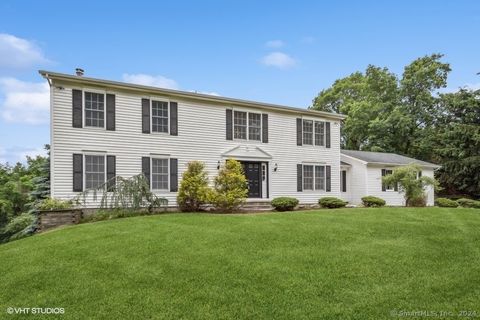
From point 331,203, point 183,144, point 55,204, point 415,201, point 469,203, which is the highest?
point 183,144

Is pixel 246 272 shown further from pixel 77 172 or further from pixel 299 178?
pixel 299 178

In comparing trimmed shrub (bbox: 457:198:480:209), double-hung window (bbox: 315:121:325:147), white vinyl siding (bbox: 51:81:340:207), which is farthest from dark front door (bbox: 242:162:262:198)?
trimmed shrub (bbox: 457:198:480:209)

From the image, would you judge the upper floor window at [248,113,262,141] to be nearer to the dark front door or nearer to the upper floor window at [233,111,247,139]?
the upper floor window at [233,111,247,139]

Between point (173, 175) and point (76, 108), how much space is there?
4591 mm

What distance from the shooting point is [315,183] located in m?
18.0

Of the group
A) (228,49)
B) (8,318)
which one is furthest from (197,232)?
(228,49)

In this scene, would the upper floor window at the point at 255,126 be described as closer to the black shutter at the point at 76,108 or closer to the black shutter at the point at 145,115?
the black shutter at the point at 145,115

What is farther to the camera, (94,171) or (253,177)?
(253,177)

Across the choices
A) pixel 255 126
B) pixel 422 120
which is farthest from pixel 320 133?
pixel 422 120

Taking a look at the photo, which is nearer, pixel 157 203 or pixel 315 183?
pixel 157 203

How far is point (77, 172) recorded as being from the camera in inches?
490

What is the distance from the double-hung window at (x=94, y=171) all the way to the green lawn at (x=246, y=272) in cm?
387

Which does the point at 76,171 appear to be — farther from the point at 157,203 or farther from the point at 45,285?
the point at 45,285

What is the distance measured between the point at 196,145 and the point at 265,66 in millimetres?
12168
